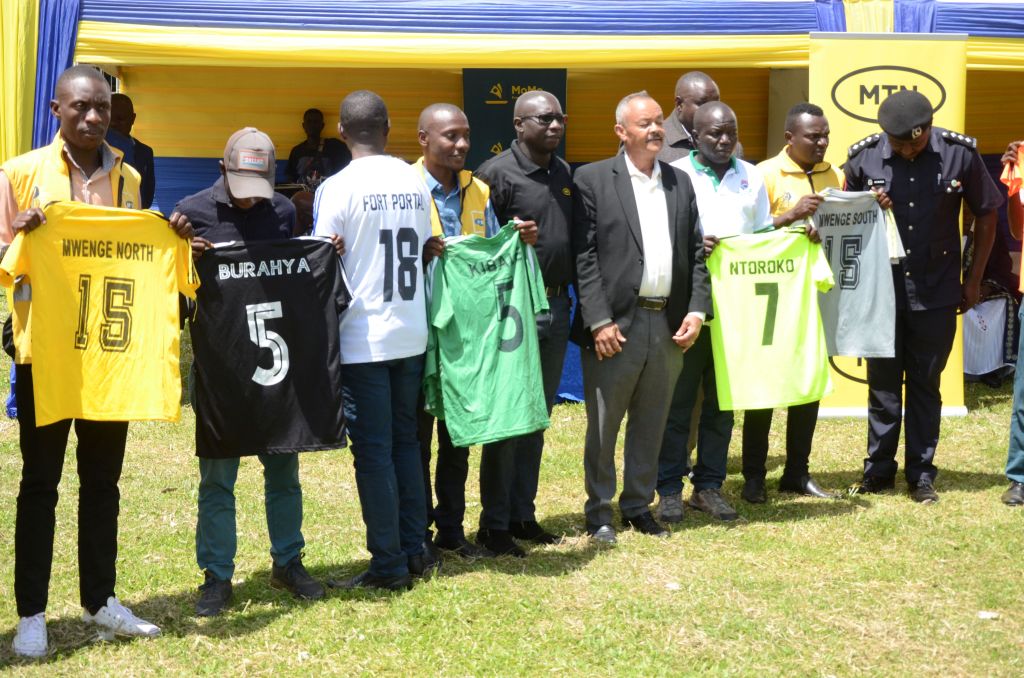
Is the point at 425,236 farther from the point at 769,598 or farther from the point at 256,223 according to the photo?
the point at 769,598

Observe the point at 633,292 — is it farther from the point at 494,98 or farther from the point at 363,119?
the point at 494,98

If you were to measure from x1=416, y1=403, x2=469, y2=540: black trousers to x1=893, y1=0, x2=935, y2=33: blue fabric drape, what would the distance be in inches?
228

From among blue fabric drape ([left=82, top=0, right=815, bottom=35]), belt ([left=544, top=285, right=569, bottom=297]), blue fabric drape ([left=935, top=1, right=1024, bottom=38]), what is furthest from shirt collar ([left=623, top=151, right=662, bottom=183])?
blue fabric drape ([left=935, top=1, right=1024, bottom=38])

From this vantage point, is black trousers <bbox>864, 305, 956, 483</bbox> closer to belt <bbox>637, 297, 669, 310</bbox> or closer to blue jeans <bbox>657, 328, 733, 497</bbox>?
blue jeans <bbox>657, 328, 733, 497</bbox>

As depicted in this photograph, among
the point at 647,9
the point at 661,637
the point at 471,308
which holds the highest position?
the point at 647,9

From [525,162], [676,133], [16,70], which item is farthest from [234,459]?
[16,70]

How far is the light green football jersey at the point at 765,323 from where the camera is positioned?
670 centimetres

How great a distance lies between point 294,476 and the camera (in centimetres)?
567

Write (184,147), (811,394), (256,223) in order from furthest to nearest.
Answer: (184,147) → (811,394) → (256,223)

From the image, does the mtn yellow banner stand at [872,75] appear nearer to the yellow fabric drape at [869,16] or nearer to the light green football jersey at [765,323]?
the yellow fabric drape at [869,16]

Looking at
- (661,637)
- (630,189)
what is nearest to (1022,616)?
(661,637)

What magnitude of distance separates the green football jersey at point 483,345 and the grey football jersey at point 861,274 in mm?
2167

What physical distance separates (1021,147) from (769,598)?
3.51 m

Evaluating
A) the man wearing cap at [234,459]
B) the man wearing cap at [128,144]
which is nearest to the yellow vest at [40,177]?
the man wearing cap at [234,459]
